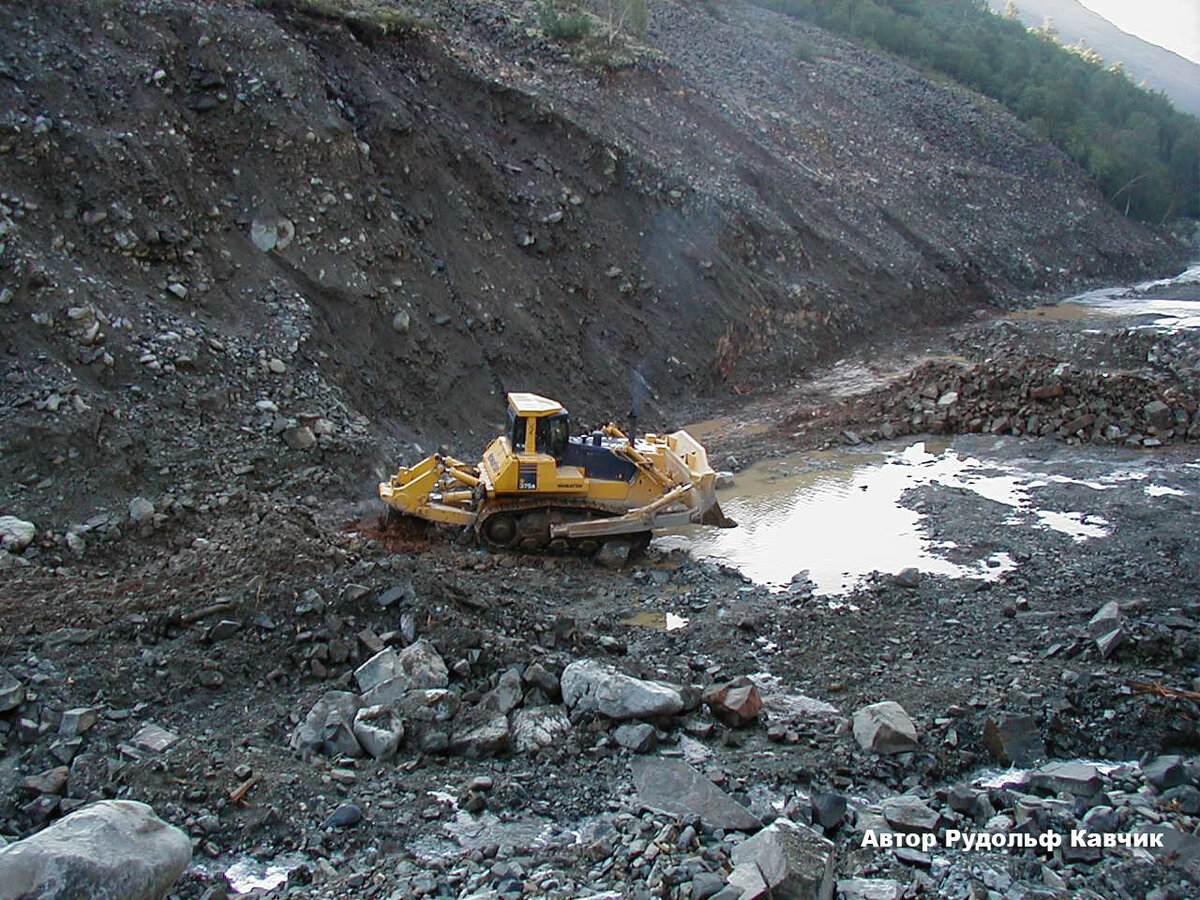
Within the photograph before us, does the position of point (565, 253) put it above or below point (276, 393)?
above

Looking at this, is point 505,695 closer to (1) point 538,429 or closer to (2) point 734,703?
(2) point 734,703

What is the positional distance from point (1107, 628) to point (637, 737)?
4.38m

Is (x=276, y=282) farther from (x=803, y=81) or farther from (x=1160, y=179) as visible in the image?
(x=1160, y=179)

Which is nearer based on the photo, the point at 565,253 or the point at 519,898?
the point at 519,898

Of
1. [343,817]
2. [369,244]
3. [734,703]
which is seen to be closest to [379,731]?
[343,817]

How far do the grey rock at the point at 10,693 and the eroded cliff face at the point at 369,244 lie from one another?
3.92 m

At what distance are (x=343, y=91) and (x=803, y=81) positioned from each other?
18.4m

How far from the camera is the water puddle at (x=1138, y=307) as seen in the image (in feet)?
81.9

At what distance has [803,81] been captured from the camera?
2989 centimetres

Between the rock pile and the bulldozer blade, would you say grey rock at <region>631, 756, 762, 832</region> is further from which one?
the rock pile

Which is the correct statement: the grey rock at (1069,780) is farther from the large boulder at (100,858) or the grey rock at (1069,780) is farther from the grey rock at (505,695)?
the large boulder at (100,858)

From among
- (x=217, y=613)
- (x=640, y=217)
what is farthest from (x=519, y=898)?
(x=640, y=217)

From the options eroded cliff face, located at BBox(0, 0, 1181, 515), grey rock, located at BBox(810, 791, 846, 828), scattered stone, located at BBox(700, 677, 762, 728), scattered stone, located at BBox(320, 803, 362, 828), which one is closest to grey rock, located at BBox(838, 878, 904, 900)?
grey rock, located at BBox(810, 791, 846, 828)

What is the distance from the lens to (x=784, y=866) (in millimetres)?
4477
